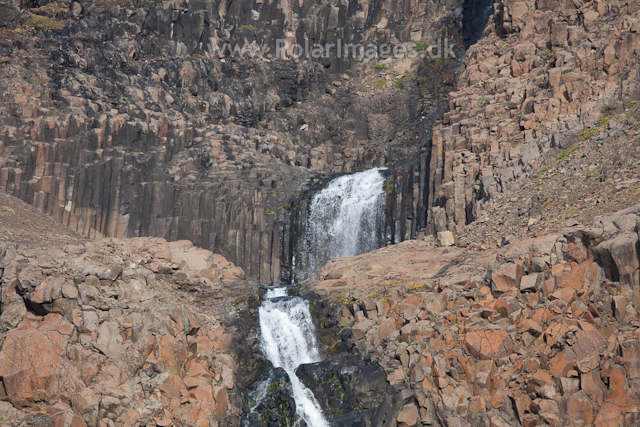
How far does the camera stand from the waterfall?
173ft

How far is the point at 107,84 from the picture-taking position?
209 feet

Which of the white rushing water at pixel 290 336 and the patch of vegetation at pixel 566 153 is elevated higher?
the patch of vegetation at pixel 566 153

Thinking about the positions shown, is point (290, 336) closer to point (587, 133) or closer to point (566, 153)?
point (566, 153)

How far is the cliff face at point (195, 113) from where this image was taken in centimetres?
5588

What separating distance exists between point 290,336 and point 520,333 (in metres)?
12.4

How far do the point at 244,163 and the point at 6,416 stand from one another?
115 ft

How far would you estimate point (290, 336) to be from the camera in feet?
123

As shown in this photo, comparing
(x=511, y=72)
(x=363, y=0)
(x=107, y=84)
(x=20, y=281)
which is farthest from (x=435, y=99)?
(x=20, y=281)

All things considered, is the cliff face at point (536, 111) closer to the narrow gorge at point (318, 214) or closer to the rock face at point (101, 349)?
the narrow gorge at point (318, 214)

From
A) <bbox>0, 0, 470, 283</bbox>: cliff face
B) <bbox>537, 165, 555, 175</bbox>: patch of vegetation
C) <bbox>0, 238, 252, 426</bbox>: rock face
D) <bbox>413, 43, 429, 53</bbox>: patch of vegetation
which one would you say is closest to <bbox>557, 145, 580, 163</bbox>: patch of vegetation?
<bbox>537, 165, 555, 175</bbox>: patch of vegetation

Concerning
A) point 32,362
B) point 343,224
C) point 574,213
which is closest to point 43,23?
point 343,224

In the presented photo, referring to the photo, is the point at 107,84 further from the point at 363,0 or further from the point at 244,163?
the point at 363,0

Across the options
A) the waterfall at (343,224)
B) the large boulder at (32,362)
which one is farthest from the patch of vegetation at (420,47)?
the large boulder at (32,362)

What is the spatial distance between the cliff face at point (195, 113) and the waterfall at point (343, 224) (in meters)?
2.32
